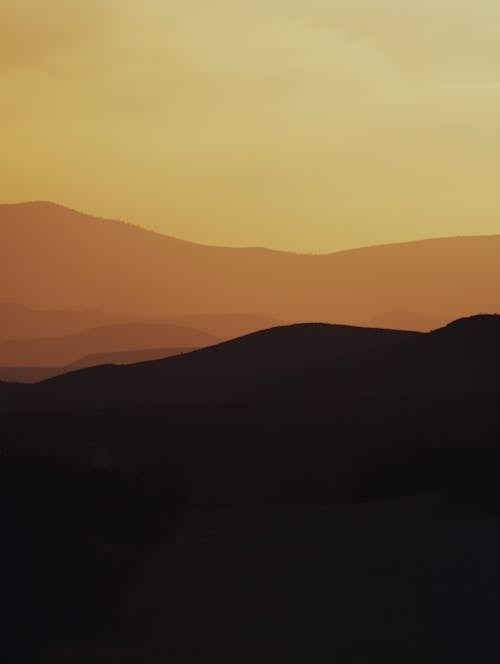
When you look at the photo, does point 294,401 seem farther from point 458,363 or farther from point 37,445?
point 37,445

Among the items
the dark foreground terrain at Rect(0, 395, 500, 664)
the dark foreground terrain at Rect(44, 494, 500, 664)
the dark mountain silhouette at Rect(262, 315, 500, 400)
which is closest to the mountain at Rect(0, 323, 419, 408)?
the dark mountain silhouette at Rect(262, 315, 500, 400)

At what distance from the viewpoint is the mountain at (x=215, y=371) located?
81562 millimetres

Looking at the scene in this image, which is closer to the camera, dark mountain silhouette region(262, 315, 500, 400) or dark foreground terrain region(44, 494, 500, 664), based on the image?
dark foreground terrain region(44, 494, 500, 664)

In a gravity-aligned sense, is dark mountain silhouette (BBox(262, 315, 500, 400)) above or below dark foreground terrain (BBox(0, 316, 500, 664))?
above

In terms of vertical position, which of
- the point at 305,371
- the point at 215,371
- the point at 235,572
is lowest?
the point at 235,572

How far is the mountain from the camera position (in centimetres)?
8156

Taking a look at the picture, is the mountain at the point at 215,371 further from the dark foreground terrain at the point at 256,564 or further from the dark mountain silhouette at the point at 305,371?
the dark foreground terrain at the point at 256,564

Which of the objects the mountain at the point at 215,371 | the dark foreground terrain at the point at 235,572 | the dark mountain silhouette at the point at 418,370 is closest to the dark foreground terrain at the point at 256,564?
the dark foreground terrain at the point at 235,572

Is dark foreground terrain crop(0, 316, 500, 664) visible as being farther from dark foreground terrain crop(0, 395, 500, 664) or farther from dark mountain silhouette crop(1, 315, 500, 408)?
dark mountain silhouette crop(1, 315, 500, 408)

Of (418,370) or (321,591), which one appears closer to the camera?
(321,591)

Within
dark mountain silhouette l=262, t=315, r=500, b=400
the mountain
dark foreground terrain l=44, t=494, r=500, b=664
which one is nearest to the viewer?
dark foreground terrain l=44, t=494, r=500, b=664

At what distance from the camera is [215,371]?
3440 inches

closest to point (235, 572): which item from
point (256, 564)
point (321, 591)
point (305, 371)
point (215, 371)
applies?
point (256, 564)

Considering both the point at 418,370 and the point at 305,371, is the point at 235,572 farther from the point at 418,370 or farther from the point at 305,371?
the point at 305,371
